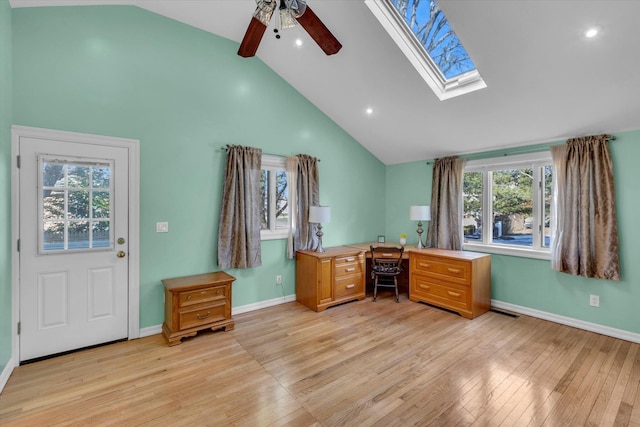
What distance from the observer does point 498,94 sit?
297 centimetres

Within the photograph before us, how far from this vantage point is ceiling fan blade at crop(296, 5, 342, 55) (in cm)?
203

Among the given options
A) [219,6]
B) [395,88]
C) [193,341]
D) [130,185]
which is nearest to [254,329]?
[193,341]

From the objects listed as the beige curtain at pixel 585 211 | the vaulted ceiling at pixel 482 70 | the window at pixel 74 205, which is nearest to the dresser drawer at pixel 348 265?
the vaulted ceiling at pixel 482 70

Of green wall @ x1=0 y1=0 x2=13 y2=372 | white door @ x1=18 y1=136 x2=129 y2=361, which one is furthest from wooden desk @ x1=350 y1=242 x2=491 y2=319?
green wall @ x1=0 y1=0 x2=13 y2=372

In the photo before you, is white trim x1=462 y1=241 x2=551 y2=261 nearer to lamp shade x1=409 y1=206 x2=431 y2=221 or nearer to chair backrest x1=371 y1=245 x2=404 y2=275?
lamp shade x1=409 y1=206 x2=431 y2=221

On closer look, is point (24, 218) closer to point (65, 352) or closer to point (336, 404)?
point (65, 352)

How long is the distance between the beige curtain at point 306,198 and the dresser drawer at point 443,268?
4.92 feet

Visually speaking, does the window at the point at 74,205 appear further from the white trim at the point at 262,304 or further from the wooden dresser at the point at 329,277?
the wooden dresser at the point at 329,277

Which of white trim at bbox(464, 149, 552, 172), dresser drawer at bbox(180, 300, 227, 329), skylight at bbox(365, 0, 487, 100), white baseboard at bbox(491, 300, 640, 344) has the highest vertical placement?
skylight at bbox(365, 0, 487, 100)

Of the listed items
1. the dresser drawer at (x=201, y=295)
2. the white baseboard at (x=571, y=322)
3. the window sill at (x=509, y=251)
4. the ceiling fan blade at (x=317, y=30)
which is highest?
the ceiling fan blade at (x=317, y=30)

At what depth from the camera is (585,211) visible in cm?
308

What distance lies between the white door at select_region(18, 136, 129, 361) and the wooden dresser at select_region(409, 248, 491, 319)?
357 centimetres

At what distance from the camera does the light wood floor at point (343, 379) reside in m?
1.88

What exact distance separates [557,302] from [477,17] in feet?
10.7
